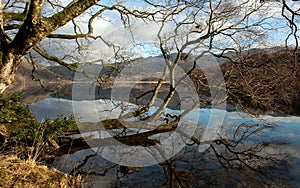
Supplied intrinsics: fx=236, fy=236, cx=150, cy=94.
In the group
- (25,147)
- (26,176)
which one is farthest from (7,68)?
(25,147)

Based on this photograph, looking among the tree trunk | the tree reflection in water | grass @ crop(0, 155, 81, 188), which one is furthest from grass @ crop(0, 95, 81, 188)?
the tree trunk

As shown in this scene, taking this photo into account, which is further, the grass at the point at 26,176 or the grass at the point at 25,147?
the grass at the point at 25,147

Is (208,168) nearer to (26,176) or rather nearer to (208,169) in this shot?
(208,169)

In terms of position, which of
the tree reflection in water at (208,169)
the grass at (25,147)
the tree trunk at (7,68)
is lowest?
the tree reflection in water at (208,169)

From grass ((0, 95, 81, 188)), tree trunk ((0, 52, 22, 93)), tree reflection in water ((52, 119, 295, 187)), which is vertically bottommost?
tree reflection in water ((52, 119, 295, 187))

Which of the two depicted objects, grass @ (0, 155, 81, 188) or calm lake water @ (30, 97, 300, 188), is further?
calm lake water @ (30, 97, 300, 188)

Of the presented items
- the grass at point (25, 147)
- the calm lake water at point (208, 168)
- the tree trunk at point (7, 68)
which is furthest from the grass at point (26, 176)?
the tree trunk at point (7, 68)

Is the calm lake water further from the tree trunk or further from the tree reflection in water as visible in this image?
the tree trunk

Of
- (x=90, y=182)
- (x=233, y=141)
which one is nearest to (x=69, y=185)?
(x=90, y=182)

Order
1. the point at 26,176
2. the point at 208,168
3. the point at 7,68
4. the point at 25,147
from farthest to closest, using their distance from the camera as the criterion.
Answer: the point at 208,168 < the point at 25,147 < the point at 26,176 < the point at 7,68

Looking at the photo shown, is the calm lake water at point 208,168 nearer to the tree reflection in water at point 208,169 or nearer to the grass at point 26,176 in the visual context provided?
the tree reflection in water at point 208,169

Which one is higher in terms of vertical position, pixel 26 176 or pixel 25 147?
pixel 26 176

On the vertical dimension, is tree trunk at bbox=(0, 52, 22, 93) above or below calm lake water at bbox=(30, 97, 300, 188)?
above

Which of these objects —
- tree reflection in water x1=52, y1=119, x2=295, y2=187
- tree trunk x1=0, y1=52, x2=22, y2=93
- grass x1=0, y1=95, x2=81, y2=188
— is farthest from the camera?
tree reflection in water x1=52, y1=119, x2=295, y2=187
